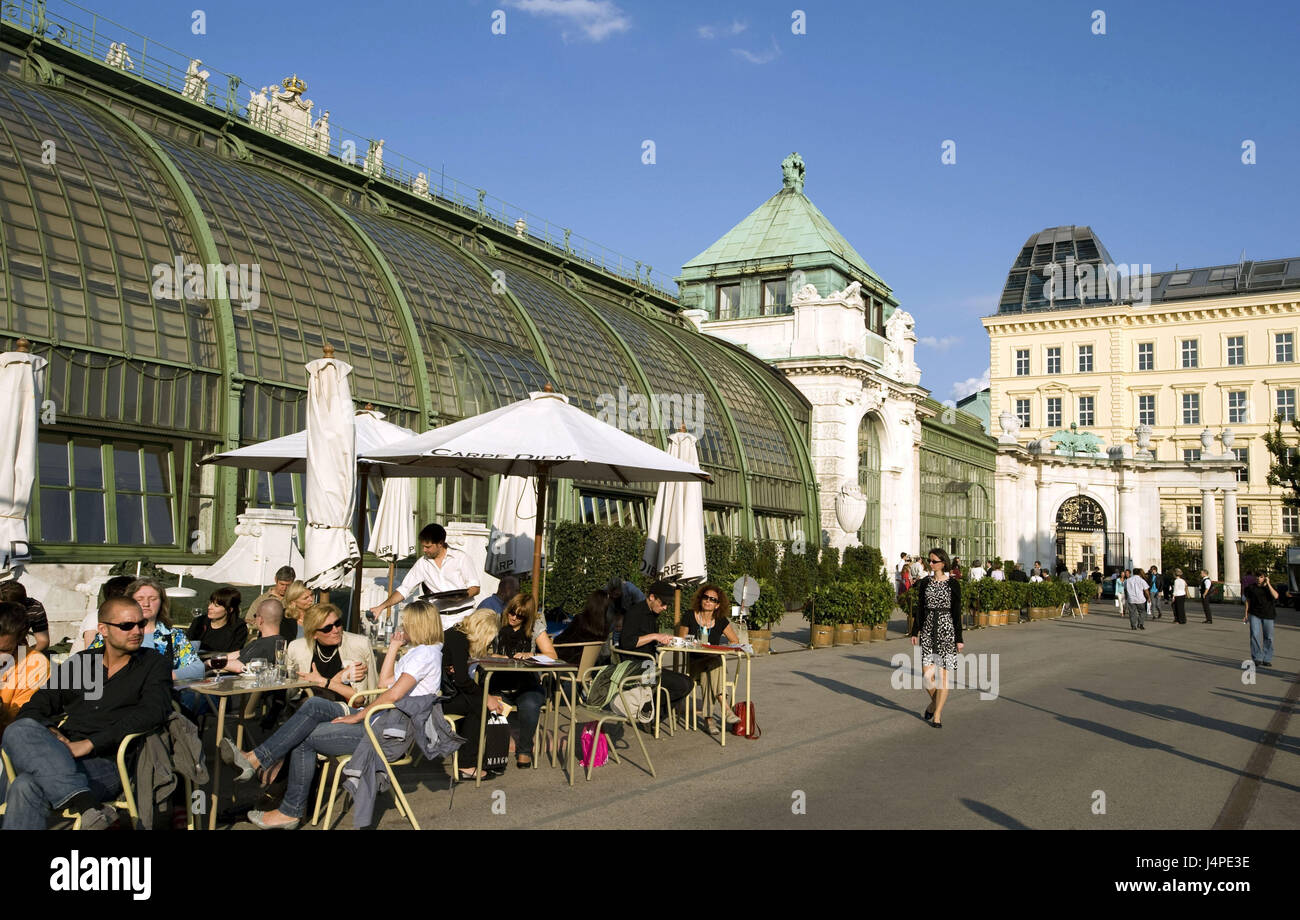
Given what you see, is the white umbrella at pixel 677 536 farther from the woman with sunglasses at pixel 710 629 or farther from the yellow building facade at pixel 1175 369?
the yellow building facade at pixel 1175 369

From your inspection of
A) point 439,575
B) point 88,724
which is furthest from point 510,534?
point 88,724

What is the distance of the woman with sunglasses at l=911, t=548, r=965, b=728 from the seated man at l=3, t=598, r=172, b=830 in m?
8.66

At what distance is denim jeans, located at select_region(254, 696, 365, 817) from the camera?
274 inches

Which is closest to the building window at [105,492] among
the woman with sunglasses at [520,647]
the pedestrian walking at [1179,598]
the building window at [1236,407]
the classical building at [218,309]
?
the classical building at [218,309]

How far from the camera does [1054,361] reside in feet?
266

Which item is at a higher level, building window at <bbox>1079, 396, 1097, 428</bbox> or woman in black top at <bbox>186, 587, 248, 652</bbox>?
building window at <bbox>1079, 396, 1097, 428</bbox>

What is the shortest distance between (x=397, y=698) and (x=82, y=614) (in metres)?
8.38

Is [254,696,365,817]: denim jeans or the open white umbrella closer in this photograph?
[254,696,365,817]: denim jeans

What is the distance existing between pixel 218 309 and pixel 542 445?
946 cm

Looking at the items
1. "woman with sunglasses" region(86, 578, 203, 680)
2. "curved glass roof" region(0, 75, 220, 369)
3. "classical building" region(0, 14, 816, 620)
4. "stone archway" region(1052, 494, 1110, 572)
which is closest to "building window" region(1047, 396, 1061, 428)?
"stone archway" region(1052, 494, 1110, 572)

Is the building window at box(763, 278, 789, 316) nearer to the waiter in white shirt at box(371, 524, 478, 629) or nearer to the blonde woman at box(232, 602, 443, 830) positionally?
the waiter in white shirt at box(371, 524, 478, 629)

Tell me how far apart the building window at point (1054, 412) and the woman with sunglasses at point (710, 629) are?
75.7 meters
